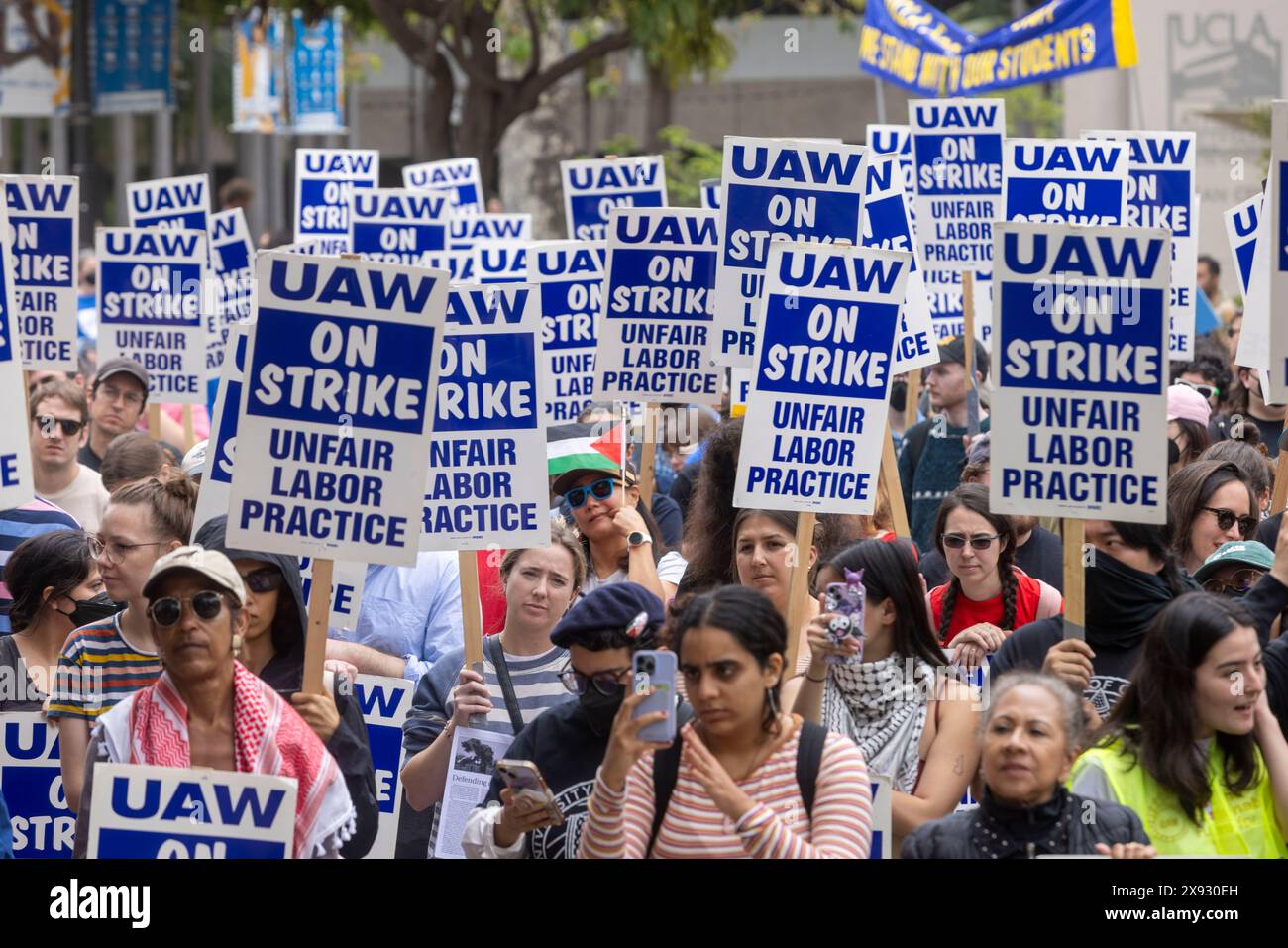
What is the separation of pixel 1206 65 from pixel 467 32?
32.0 feet

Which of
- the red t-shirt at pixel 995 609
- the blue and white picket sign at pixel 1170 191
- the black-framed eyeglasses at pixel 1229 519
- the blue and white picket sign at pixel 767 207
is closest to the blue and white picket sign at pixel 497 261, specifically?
the blue and white picket sign at pixel 1170 191

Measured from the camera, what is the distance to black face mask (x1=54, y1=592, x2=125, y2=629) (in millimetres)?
6484

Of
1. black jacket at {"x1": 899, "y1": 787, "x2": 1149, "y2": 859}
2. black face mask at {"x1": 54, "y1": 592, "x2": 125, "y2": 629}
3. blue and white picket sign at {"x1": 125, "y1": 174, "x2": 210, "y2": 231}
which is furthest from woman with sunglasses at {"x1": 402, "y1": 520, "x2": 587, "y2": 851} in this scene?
blue and white picket sign at {"x1": 125, "y1": 174, "x2": 210, "y2": 231}

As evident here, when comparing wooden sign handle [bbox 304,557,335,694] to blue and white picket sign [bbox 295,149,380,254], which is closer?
wooden sign handle [bbox 304,557,335,694]

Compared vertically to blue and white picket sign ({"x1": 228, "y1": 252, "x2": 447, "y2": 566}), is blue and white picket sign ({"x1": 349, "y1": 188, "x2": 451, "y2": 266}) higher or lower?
higher

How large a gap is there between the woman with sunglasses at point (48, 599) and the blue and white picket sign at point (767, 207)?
319 cm

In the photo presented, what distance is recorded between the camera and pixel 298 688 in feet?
18.4

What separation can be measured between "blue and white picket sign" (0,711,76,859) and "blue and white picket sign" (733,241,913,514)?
98.3 inches

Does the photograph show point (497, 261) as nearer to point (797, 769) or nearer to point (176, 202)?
point (176, 202)

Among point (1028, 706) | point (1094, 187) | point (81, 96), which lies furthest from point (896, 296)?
point (81, 96)

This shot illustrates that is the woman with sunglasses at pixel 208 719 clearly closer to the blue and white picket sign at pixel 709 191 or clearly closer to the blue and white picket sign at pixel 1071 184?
the blue and white picket sign at pixel 1071 184

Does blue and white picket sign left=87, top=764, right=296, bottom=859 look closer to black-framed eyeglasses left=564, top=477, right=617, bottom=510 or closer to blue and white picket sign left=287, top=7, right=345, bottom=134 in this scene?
black-framed eyeglasses left=564, top=477, right=617, bottom=510

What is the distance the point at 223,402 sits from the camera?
296 inches

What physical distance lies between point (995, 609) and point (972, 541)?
0.26m
